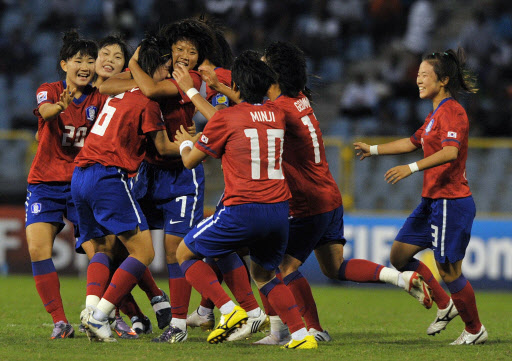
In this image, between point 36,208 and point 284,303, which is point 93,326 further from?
point 284,303

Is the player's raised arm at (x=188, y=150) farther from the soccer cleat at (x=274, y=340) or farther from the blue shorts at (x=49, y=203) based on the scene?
the soccer cleat at (x=274, y=340)

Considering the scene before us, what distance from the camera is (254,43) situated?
15.8 m

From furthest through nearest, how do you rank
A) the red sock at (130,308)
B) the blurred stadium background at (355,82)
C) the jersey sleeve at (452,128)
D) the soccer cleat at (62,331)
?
the blurred stadium background at (355,82) < the red sock at (130,308) < the soccer cleat at (62,331) < the jersey sleeve at (452,128)

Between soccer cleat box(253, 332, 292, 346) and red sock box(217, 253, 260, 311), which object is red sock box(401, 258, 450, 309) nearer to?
soccer cleat box(253, 332, 292, 346)

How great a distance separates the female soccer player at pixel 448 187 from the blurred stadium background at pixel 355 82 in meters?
5.27

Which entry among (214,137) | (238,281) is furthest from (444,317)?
(214,137)

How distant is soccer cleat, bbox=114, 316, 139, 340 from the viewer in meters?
6.82

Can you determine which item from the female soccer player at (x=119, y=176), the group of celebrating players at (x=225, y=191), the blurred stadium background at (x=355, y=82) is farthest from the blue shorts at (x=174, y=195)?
the blurred stadium background at (x=355, y=82)

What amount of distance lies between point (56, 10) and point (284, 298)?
12.7m

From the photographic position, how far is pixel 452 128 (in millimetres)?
6422

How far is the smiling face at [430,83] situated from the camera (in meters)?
6.71

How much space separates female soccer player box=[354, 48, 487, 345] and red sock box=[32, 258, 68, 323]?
2.74m

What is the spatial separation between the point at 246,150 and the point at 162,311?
6.16 ft

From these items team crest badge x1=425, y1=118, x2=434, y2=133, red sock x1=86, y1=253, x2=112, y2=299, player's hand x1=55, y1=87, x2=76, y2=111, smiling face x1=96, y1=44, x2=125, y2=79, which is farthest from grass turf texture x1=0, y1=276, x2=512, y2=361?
smiling face x1=96, y1=44, x2=125, y2=79
